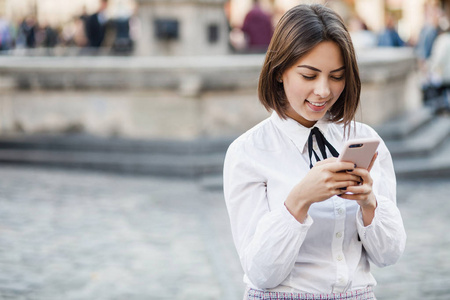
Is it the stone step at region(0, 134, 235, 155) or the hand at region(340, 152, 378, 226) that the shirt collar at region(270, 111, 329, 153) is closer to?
the hand at region(340, 152, 378, 226)

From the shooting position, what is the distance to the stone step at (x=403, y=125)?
29.9ft

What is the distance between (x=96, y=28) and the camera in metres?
15.5

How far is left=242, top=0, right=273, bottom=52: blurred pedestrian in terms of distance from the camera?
13.1 metres

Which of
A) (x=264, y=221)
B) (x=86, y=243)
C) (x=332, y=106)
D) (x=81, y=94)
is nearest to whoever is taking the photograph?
(x=264, y=221)

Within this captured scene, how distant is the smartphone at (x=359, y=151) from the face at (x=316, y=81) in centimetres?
23

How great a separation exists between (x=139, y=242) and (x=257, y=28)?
27.1 ft

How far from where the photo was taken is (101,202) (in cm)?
724

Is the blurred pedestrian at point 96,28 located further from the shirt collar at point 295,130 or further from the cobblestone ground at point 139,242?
the shirt collar at point 295,130

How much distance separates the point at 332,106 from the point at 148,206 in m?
5.20

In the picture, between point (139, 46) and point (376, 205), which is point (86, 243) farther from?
point (139, 46)

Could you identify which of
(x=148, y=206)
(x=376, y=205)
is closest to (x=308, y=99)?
(x=376, y=205)

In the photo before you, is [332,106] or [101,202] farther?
[101,202]

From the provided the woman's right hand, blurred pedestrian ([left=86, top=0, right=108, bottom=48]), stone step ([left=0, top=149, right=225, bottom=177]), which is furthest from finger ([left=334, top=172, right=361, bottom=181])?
blurred pedestrian ([left=86, top=0, right=108, bottom=48])

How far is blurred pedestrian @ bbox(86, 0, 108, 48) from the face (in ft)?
45.8
